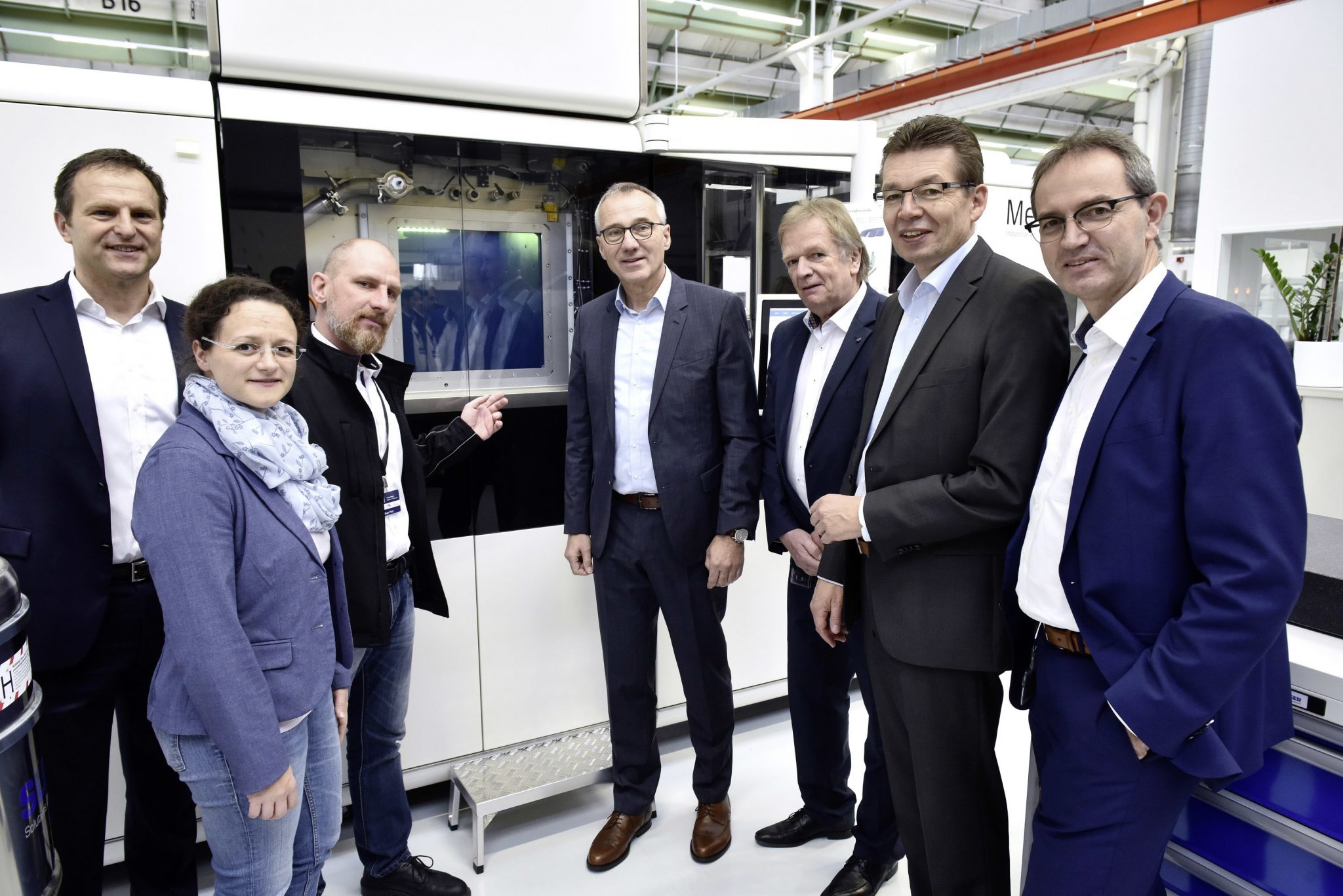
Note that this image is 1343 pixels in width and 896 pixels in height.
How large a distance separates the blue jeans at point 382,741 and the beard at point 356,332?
60 centimetres

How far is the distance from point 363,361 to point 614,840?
157cm

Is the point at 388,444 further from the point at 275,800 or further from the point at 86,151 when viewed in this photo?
the point at 86,151

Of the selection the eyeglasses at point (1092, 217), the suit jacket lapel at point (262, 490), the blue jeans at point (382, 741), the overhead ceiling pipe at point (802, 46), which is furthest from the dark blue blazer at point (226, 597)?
the overhead ceiling pipe at point (802, 46)

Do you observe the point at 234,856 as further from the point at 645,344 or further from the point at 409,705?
the point at 645,344

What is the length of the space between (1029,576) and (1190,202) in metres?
6.66

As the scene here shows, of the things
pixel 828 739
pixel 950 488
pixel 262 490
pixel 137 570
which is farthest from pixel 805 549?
pixel 137 570

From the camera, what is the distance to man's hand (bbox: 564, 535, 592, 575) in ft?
8.01

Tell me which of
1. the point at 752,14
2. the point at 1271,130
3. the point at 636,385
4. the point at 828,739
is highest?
the point at 752,14

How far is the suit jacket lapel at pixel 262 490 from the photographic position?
137 centimetres

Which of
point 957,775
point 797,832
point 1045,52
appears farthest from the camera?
point 1045,52

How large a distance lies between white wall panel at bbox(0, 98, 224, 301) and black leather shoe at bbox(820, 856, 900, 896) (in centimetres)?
234

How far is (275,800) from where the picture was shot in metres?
1.39

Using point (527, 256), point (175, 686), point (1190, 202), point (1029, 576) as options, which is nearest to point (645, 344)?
point (527, 256)

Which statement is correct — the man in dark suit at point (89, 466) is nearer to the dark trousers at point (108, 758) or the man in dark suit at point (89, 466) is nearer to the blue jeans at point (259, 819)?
the dark trousers at point (108, 758)
